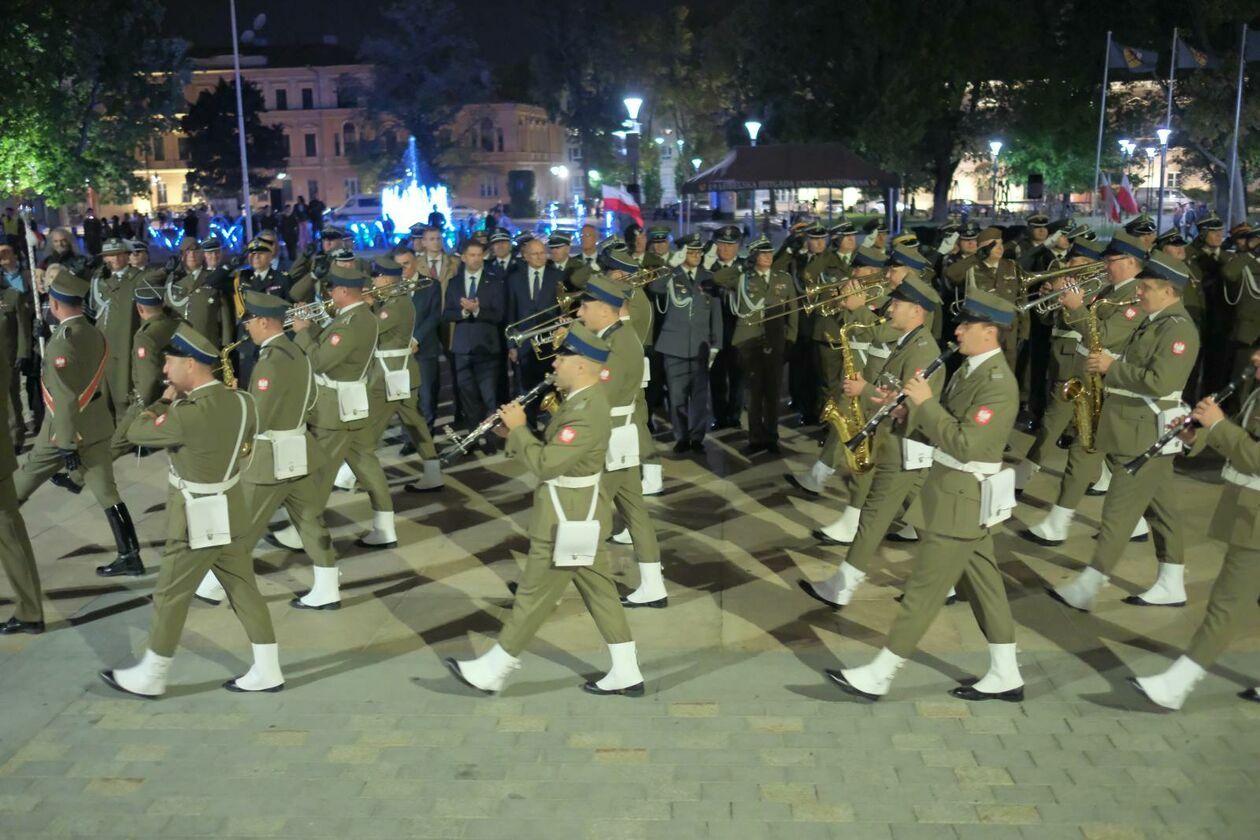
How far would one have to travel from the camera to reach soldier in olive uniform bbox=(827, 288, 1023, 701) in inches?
251

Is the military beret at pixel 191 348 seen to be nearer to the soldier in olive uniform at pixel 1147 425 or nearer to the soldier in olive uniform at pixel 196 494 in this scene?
the soldier in olive uniform at pixel 196 494

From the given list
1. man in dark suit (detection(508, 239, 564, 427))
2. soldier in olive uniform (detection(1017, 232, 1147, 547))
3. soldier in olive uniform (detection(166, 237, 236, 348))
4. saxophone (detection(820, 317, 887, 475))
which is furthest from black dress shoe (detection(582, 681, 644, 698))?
soldier in olive uniform (detection(166, 237, 236, 348))

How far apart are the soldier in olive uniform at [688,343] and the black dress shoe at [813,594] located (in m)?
4.28

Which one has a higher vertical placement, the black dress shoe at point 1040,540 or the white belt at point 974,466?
the white belt at point 974,466

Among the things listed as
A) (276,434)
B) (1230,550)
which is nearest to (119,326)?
(276,434)

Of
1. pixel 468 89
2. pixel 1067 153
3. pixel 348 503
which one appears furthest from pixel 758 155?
pixel 468 89

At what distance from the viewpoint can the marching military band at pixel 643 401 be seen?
653 centimetres

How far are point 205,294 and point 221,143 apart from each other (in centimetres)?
5562

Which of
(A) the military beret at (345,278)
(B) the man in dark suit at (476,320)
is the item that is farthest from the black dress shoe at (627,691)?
(B) the man in dark suit at (476,320)

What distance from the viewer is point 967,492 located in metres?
6.47

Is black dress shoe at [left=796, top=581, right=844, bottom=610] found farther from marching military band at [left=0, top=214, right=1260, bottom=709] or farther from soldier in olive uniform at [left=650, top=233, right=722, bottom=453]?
soldier in olive uniform at [left=650, top=233, right=722, bottom=453]

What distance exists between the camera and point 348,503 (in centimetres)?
1123

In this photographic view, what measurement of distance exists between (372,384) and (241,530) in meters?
3.12

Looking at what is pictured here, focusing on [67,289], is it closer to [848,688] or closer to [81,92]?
[848,688]
